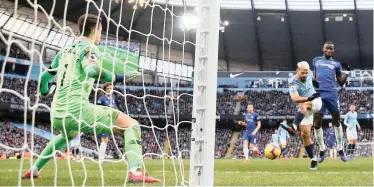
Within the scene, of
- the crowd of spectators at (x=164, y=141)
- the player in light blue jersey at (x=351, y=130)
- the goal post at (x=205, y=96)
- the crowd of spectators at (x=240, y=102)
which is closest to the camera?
the goal post at (x=205, y=96)

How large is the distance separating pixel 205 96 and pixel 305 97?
4.78 meters

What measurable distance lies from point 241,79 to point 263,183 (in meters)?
32.4

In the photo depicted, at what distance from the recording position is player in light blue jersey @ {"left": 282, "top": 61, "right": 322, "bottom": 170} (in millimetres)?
8320

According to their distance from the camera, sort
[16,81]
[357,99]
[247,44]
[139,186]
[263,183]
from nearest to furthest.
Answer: [139,186], [263,183], [16,81], [357,99], [247,44]

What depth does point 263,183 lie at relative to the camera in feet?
19.0

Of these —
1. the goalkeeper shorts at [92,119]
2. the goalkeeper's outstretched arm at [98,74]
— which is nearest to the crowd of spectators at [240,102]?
the goalkeeper shorts at [92,119]

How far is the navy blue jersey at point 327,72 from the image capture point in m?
8.91

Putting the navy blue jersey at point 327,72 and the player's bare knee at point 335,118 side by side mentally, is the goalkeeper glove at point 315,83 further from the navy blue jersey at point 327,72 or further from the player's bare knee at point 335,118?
the player's bare knee at point 335,118

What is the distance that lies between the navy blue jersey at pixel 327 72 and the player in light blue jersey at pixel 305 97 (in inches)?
8.6

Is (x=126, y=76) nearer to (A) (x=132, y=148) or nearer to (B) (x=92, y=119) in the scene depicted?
(B) (x=92, y=119)

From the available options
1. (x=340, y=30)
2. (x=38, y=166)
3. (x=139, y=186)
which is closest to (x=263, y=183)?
(x=139, y=186)

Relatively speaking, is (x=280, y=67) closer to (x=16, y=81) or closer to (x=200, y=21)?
(x=16, y=81)

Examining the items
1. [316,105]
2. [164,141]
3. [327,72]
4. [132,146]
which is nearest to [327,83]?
[327,72]

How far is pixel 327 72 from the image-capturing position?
891cm
